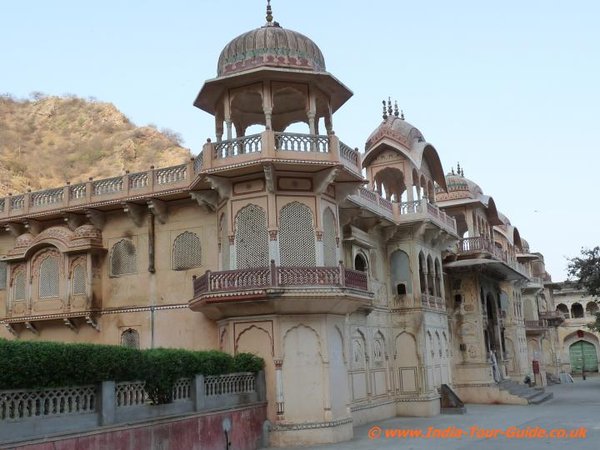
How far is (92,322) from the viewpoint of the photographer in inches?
829

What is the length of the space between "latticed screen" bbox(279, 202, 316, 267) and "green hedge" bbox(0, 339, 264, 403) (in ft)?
11.1

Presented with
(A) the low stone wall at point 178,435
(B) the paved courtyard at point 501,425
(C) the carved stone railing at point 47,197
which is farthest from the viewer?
(C) the carved stone railing at point 47,197

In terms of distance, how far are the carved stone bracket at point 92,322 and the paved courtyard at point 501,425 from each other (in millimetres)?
8812

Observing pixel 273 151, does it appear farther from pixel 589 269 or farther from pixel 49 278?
pixel 589 269

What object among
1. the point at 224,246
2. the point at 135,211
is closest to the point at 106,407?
the point at 224,246

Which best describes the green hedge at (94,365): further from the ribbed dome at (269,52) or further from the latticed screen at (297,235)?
the ribbed dome at (269,52)

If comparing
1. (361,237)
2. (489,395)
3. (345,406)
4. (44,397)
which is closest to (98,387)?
(44,397)

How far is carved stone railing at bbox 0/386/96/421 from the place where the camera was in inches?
406

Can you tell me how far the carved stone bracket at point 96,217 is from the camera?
2133cm

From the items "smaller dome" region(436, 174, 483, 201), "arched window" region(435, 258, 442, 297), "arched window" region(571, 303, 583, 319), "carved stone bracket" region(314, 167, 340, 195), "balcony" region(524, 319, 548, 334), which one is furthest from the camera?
"arched window" region(571, 303, 583, 319)

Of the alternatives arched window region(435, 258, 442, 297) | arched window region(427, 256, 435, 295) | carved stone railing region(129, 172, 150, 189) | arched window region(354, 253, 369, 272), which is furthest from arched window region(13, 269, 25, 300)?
arched window region(435, 258, 442, 297)

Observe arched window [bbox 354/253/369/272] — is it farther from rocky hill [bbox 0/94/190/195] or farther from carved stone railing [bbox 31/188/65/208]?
rocky hill [bbox 0/94/190/195]

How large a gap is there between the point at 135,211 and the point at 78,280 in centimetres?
301

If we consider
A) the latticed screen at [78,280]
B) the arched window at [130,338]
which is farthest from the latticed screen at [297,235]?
the latticed screen at [78,280]
